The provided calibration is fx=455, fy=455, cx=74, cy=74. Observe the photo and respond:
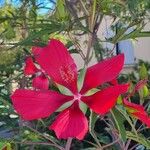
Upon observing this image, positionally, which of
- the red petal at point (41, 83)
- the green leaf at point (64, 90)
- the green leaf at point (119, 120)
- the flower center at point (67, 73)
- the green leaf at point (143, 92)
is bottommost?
the green leaf at point (143, 92)

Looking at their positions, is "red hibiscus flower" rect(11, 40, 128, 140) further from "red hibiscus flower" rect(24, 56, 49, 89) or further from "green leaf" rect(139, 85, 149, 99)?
"green leaf" rect(139, 85, 149, 99)

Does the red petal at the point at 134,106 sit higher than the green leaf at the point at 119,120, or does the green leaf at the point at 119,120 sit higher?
the red petal at the point at 134,106

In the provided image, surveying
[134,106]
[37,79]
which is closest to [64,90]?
[134,106]

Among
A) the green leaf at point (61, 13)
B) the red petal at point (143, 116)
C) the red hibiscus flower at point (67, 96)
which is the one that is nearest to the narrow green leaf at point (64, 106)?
the red hibiscus flower at point (67, 96)

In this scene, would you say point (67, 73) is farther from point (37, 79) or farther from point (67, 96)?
point (37, 79)

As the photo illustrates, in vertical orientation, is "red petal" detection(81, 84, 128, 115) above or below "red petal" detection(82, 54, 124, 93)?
below

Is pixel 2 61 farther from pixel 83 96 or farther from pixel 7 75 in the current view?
pixel 83 96

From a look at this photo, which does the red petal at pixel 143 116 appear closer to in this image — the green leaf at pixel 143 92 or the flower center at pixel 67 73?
the flower center at pixel 67 73

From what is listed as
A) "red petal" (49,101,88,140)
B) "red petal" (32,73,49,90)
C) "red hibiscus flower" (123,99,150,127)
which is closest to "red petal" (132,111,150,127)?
"red hibiscus flower" (123,99,150,127)
